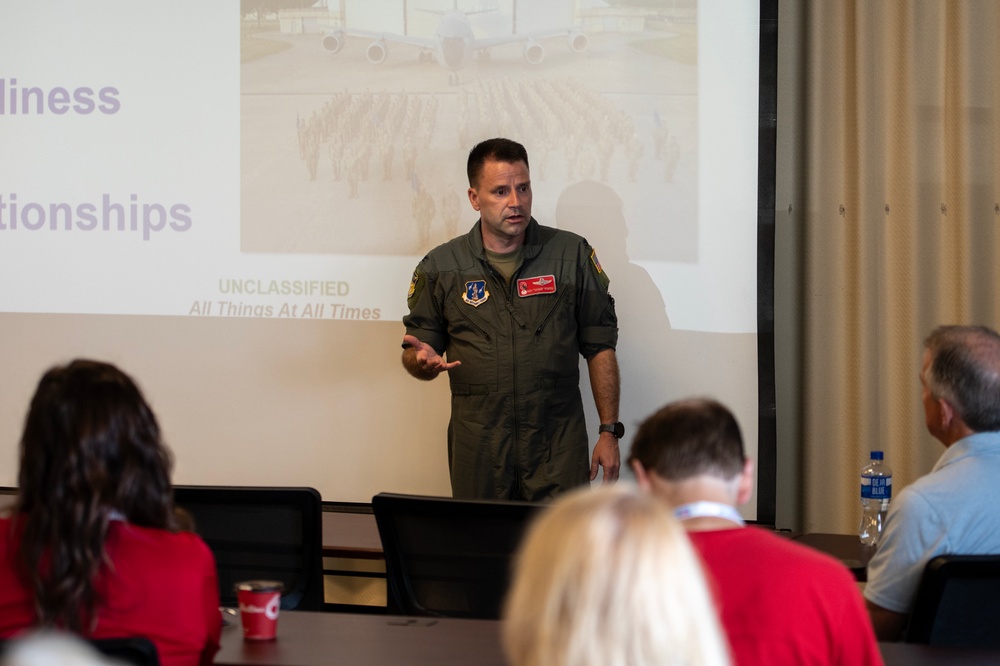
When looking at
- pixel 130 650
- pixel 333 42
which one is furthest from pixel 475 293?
pixel 130 650

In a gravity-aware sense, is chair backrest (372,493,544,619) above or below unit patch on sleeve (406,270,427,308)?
below

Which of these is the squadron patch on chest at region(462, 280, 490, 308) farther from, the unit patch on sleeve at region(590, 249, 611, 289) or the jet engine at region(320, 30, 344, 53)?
the jet engine at region(320, 30, 344, 53)

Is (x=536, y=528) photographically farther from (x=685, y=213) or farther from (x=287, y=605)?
(x=685, y=213)

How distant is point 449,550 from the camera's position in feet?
8.05

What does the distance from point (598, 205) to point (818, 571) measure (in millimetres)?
2673

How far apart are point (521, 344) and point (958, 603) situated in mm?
1809

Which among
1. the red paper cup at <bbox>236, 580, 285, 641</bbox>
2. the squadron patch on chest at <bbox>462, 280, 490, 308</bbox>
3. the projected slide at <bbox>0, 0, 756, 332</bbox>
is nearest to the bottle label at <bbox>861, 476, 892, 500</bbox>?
the projected slide at <bbox>0, 0, 756, 332</bbox>

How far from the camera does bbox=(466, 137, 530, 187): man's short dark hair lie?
3557 mm

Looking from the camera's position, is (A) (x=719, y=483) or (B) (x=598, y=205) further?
(B) (x=598, y=205)

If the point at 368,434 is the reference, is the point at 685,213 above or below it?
above

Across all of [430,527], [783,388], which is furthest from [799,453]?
[430,527]

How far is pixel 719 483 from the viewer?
159 centimetres

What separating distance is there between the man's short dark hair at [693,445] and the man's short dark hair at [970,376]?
2.98ft

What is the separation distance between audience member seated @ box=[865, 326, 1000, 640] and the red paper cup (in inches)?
46.3
